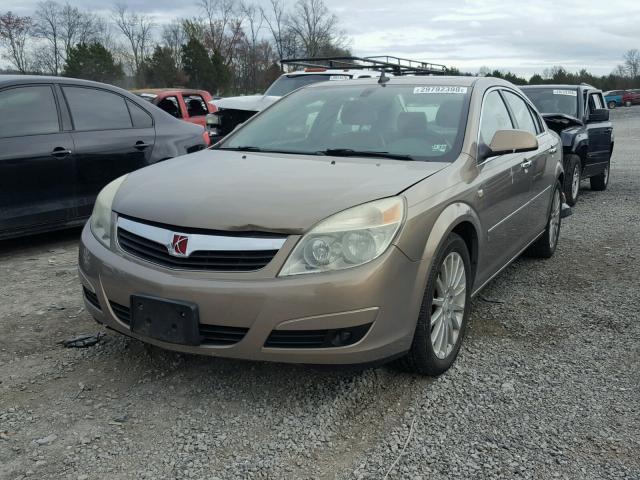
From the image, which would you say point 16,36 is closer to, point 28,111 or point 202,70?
point 202,70

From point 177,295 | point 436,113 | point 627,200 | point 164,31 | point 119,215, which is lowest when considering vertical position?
point 627,200

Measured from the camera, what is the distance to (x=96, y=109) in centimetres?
573

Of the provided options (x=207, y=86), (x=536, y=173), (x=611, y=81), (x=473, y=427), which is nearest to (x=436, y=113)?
(x=536, y=173)

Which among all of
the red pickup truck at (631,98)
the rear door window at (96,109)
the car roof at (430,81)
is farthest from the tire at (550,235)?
the red pickup truck at (631,98)

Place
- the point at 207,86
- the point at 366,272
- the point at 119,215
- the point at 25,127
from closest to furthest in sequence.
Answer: the point at 366,272
the point at 119,215
the point at 25,127
the point at 207,86

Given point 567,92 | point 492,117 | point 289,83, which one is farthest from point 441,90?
point 289,83

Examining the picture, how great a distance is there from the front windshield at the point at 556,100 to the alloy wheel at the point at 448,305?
6598 mm

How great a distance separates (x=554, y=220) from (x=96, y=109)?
4.42 metres

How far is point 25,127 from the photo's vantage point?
5098 mm

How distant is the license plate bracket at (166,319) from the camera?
8.23 ft

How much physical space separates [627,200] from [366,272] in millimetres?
7659

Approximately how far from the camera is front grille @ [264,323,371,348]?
250cm

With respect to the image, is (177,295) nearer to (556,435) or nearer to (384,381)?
(384,381)

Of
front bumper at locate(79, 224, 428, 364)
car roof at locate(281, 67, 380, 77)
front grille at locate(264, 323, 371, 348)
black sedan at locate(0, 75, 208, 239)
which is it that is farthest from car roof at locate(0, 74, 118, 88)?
car roof at locate(281, 67, 380, 77)
